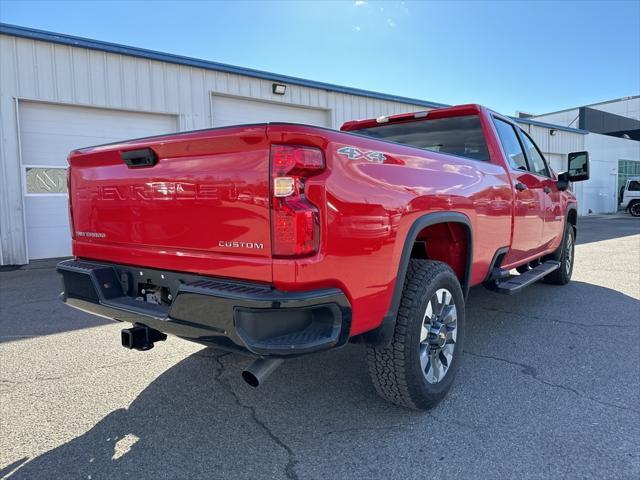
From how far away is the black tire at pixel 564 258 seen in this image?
19.8 ft

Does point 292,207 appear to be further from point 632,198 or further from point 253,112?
point 632,198

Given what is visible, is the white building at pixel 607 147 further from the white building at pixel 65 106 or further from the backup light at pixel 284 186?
the backup light at pixel 284 186

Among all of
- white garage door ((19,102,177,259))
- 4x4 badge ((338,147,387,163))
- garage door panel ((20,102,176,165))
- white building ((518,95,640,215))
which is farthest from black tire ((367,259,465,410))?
white building ((518,95,640,215))

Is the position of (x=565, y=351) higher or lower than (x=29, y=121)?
lower

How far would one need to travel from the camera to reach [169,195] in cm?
241

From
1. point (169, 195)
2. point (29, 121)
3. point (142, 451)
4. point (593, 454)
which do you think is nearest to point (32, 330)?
point (142, 451)

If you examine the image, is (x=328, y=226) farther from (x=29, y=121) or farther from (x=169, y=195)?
(x=29, y=121)

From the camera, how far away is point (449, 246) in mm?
3355

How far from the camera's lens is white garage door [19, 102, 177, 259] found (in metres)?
9.02

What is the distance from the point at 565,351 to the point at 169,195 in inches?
135

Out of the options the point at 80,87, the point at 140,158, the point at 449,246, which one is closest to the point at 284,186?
the point at 140,158

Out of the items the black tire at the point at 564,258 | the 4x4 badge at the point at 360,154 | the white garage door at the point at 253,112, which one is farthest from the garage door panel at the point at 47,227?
the black tire at the point at 564,258

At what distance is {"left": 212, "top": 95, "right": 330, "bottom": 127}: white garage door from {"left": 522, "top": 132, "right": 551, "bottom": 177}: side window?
23.2 ft

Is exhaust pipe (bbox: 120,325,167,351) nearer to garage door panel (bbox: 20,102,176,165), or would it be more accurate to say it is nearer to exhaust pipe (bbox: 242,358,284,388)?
exhaust pipe (bbox: 242,358,284,388)
